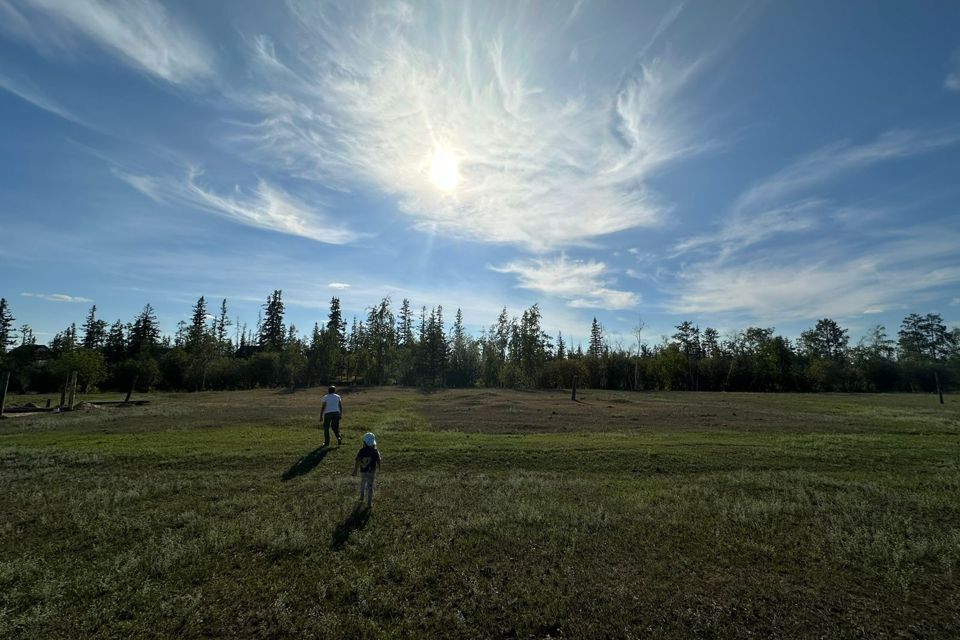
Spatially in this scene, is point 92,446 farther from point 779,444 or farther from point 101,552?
point 779,444

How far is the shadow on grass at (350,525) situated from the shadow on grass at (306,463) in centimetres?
417

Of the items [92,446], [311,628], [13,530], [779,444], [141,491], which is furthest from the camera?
[779,444]

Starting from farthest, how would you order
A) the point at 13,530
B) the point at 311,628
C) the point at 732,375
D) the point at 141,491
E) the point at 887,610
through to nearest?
the point at 732,375
the point at 141,491
the point at 13,530
the point at 887,610
the point at 311,628

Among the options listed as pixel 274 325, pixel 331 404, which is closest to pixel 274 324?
pixel 274 325

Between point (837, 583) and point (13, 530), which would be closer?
point (837, 583)

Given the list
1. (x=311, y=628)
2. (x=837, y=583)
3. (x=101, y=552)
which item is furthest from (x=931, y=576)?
(x=101, y=552)

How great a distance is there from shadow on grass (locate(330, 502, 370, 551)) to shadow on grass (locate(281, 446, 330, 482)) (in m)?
4.17

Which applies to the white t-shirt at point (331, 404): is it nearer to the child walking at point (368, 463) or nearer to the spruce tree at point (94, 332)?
the child walking at point (368, 463)

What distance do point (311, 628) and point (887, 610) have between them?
9521mm

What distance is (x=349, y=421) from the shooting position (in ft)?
92.7

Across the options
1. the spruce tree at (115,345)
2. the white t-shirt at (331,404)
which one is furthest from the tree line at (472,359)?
the white t-shirt at (331,404)

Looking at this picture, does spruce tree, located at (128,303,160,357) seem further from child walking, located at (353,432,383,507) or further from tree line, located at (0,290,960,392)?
child walking, located at (353,432,383,507)

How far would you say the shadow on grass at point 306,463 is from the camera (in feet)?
48.2

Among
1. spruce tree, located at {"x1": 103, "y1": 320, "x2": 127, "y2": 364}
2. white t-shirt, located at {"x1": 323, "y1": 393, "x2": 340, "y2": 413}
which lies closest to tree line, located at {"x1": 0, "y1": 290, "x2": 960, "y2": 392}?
spruce tree, located at {"x1": 103, "y1": 320, "x2": 127, "y2": 364}
